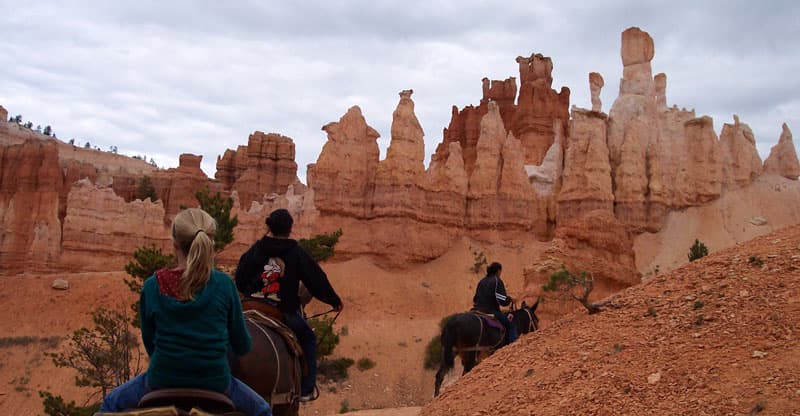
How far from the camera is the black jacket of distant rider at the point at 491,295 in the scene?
592 inches

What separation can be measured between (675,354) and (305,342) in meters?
4.47

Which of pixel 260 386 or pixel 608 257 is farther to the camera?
pixel 608 257

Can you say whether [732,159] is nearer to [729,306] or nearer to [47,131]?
[729,306]

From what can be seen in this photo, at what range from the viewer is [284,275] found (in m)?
7.77

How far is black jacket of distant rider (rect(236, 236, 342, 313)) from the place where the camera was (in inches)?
303

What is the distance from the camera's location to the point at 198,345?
4793 millimetres

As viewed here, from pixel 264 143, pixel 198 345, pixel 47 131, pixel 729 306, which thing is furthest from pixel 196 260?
pixel 47 131

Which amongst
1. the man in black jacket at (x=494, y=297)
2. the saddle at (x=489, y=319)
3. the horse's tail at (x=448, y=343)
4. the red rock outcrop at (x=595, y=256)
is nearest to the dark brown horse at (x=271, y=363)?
the man in black jacket at (x=494, y=297)

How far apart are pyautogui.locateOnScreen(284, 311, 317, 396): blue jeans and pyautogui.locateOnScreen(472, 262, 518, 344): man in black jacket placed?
7343 mm

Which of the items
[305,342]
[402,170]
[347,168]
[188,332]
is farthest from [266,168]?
[188,332]

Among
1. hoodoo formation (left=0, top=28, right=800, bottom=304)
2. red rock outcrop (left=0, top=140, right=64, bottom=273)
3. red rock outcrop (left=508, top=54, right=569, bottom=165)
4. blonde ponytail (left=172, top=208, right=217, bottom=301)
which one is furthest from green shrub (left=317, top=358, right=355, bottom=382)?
red rock outcrop (left=508, top=54, right=569, bottom=165)

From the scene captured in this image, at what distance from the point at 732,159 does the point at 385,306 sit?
3059 cm

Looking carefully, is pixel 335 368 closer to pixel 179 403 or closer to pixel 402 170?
pixel 402 170

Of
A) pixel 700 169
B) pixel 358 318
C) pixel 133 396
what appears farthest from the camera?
pixel 700 169
